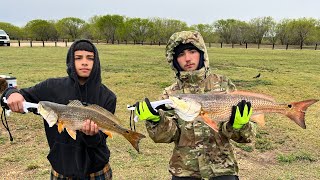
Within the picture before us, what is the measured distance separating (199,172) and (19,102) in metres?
1.92

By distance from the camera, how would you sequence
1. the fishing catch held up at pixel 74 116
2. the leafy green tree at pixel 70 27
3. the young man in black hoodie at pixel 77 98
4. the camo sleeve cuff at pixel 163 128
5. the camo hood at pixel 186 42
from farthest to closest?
1. the leafy green tree at pixel 70 27
2. the camo hood at pixel 186 42
3. the young man in black hoodie at pixel 77 98
4. the camo sleeve cuff at pixel 163 128
5. the fishing catch held up at pixel 74 116

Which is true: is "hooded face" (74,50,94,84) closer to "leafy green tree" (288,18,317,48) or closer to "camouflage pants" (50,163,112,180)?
"camouflage pants" (50,163,112,180)

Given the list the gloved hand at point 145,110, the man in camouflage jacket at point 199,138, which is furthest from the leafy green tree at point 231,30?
the gloved hand at point 145,110

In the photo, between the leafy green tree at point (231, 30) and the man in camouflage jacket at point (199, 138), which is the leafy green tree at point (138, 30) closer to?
the leafy green tree at point (231, 30)

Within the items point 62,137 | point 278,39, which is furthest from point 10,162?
point 278,39

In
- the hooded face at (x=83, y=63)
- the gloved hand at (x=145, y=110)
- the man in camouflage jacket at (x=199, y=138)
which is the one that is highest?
the hooded face at (x=83, y=63)

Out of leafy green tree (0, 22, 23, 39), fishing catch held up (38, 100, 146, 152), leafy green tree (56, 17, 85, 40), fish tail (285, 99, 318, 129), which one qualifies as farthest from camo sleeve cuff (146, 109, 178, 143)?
leafy green tree (0, 22, 23, 39)

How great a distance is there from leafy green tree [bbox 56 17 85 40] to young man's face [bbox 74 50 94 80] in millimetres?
88210

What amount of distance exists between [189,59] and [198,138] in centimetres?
86

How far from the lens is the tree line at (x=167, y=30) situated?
251 feet

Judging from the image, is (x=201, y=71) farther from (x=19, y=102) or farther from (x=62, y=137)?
(x=19, y=102)

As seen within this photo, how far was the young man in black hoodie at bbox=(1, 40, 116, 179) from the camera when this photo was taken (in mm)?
3594

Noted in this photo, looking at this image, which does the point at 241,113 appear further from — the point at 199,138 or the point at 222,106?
the point at 199,138

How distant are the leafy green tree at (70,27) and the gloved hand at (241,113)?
3512 inches
